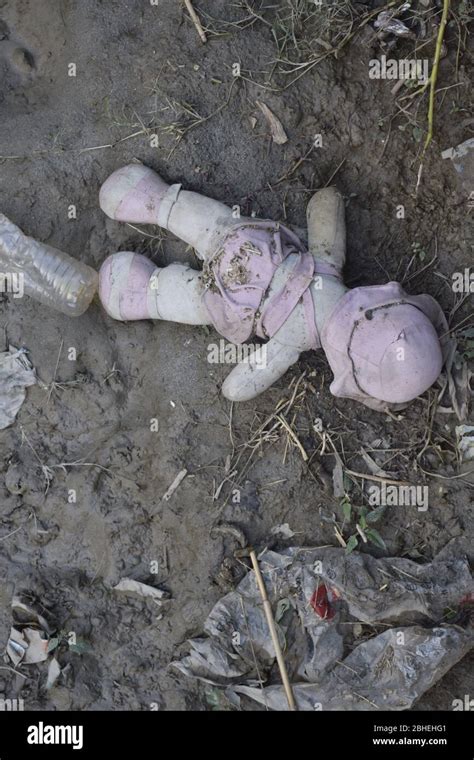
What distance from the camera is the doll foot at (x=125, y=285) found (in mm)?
3277

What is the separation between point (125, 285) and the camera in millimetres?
3275

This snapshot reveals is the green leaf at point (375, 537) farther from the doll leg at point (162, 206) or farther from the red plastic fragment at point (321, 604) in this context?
the doll leg at point (162, 206)

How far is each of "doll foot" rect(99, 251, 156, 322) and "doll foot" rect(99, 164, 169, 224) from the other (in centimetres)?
17

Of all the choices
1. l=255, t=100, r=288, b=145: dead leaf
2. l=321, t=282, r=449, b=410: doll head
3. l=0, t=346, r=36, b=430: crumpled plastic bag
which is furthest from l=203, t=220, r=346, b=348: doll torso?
l=0, t=346, r=36, b=430: crumpled plastic bag

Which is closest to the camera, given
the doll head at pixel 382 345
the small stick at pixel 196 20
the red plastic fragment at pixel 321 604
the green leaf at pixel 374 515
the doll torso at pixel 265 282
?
the doll head at pixel 382 345

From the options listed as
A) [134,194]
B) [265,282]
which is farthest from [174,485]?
[134,194]

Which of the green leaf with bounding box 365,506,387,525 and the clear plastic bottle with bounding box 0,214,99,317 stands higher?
the clear plastic bottle with bounding box 0,214,99,317

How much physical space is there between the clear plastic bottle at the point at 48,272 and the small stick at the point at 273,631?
1345 millimetres

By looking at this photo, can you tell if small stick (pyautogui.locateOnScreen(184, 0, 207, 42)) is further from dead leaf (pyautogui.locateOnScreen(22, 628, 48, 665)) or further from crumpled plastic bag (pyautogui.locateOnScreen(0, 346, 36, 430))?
dead leaf (pyautogui.locateOnScreen(22, 628, 48, 665))

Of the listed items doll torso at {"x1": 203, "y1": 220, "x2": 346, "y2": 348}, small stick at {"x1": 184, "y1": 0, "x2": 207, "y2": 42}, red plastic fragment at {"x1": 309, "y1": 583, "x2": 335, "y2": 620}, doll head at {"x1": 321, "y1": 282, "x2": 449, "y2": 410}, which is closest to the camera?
doll head at {"x1": 321, "y1": 282, "x2": 449, "y2": 410}

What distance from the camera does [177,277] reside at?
3.26 metres

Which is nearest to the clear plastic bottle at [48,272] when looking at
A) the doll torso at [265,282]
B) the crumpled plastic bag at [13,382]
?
the crumpled plastic bag at [13,382]

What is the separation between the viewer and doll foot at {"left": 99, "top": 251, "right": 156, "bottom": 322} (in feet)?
10.8
